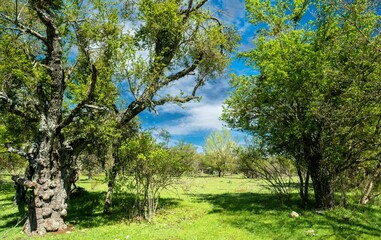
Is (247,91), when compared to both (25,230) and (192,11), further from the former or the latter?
(25,230)

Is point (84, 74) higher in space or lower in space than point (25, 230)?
higher

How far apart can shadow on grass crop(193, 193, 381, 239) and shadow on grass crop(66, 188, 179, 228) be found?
6902 mm

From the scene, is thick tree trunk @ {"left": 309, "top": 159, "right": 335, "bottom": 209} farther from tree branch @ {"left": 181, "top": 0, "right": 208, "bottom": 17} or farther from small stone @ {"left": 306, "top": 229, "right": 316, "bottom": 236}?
tree branch @ {"left": 181, "top": 0, "right": 208, "bottom": 17}

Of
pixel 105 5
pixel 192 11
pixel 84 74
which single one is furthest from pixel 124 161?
pixel 192 11

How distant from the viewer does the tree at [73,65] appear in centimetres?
1661

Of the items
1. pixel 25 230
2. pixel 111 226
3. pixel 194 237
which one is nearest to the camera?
pixel 194 237

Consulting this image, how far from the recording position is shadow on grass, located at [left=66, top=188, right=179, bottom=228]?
19266 mm

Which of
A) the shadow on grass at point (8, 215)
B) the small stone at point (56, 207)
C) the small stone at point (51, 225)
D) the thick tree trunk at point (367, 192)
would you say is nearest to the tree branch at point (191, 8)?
the small stone at point (56, 207)

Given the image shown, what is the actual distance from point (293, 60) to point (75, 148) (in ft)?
56.4

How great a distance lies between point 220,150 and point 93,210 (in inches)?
2763

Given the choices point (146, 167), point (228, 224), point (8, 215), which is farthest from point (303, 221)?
point (8, 215)

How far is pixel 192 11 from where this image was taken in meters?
23.1

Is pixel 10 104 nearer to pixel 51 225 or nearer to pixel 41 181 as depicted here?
pixel 41 181

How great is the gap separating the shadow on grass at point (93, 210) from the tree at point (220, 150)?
208 feet
